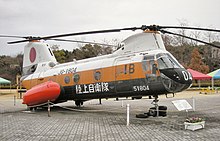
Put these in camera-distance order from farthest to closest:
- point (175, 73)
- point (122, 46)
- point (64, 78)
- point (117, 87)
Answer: point (64, 78), point (122, 46), point (117, 87), point (175, 73)

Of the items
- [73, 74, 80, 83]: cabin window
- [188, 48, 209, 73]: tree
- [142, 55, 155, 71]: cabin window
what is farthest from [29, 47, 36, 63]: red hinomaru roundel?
[188, 48, 209, 73]: tree

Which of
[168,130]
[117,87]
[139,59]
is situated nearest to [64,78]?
[117,87]

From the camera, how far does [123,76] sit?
42.4ft

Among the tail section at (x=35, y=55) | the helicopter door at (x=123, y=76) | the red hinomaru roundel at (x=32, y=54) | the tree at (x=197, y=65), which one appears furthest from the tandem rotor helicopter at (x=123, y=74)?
the tree at (x=197, y=65)

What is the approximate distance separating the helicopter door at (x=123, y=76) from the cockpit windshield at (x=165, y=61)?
1573 mm

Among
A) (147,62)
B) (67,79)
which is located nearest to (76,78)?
(67,79)

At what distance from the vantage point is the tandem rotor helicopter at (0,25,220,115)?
1165 cm

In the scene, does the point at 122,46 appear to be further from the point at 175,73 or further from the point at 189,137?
the point at 189,137

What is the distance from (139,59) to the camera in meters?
12.5

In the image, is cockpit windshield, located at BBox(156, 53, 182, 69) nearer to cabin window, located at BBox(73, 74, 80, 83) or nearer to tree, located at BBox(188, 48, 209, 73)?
cabin window, located at BBox(73, 74, 80, 83)

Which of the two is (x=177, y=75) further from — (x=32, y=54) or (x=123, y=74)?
(x=32, y=54)

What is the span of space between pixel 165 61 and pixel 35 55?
1072cm

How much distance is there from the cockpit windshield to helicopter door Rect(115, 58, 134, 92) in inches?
61.9

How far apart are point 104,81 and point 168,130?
17.6 ft
